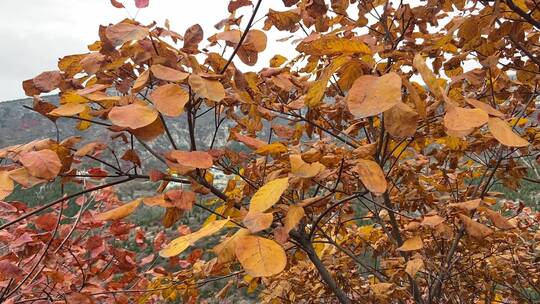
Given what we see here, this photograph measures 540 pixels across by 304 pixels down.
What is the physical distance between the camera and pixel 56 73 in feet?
3.68

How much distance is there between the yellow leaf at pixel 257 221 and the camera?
2.54 feet

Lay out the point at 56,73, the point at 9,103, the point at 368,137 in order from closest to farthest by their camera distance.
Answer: the point at 56,73
the point at 368,137
the point at 9,103

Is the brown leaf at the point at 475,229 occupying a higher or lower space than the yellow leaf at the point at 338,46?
lower

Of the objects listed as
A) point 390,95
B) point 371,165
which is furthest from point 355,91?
point 371,165

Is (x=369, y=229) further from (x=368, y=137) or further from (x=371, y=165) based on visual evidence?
(x=371, y=165)

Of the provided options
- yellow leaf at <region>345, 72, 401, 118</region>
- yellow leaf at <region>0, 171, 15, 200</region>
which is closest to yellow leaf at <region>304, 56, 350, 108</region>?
yellow leaf at <region>345, 72, 401, 118</region>

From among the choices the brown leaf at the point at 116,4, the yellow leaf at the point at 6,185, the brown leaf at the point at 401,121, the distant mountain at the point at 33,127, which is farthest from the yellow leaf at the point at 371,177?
the distant mountain at the point at 33,127

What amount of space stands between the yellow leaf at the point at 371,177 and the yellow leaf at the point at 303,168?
0.33ft

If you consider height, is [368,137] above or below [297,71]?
below

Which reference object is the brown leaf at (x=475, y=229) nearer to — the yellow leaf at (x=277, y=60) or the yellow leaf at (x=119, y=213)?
the yellow leaf at (x=119, y=213)

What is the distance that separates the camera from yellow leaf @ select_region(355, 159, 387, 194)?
85 cm

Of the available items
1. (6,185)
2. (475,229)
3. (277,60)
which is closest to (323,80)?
(475,229)

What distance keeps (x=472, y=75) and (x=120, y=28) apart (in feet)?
3.53

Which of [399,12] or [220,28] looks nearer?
[220,28]
